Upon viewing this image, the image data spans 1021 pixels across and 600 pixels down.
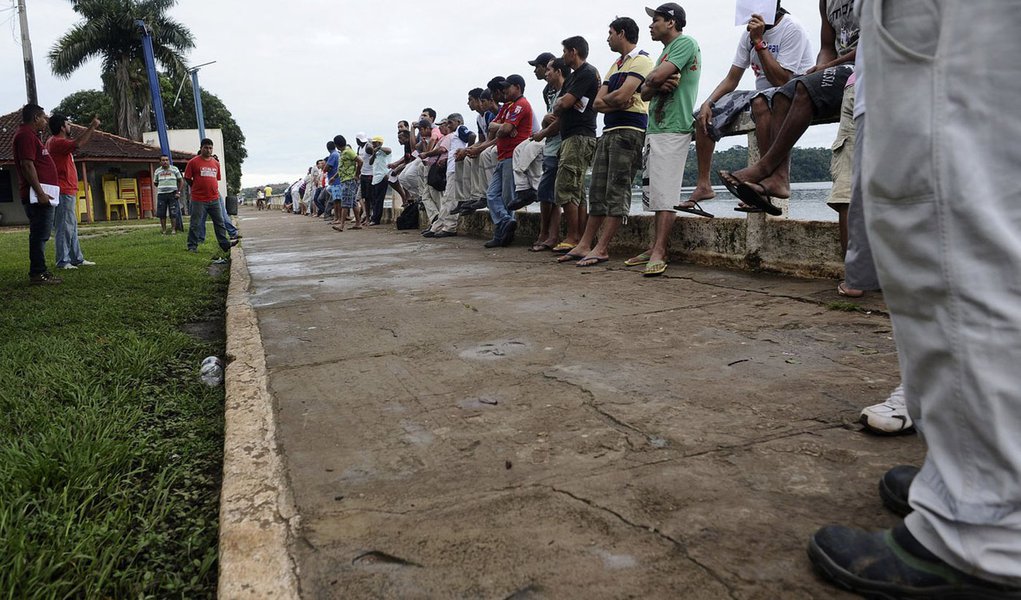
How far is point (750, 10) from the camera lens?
3.88 m

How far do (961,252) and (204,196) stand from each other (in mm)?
10197

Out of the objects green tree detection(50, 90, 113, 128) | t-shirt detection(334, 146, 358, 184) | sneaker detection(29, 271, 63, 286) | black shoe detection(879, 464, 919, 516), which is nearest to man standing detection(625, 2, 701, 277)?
black shoe detection(879, 464, 919, 516)

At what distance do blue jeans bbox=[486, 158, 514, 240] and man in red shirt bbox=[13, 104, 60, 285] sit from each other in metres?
4.51

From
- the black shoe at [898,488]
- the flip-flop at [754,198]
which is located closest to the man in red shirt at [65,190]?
the flip-flop at [754,198]

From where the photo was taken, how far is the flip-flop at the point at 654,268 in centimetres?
518

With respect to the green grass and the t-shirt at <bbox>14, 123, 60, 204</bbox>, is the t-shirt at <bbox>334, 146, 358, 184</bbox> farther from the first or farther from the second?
the green grass

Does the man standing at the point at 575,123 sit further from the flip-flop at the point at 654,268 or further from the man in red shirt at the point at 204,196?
the man in red shirt at the point at 204,196

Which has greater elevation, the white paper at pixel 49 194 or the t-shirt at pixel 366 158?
the t-shirt at pixel 366 158

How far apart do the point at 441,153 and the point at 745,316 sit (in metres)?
8.06

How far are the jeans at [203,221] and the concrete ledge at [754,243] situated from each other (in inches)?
237

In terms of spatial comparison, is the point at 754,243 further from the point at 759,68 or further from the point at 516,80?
the point at 516,80

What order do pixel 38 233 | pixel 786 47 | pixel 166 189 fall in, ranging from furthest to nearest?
pixel 166 189, pixel 38 233, pixel 786 47

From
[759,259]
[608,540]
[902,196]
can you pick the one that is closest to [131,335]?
[608,540]

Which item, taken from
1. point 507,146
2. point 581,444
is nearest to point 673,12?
point 507,146
